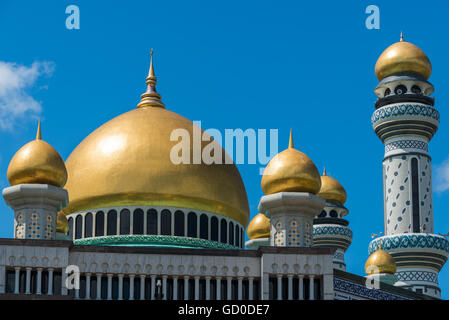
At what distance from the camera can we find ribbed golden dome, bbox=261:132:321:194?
97.9 feet

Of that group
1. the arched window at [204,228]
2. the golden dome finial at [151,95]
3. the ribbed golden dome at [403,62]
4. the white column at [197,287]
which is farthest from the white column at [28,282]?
the ribbed golden dome at [403,62]

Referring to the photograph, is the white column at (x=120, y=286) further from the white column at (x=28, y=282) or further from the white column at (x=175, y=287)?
the white column at (x=28, y=282)

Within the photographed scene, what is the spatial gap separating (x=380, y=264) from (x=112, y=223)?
401 inches

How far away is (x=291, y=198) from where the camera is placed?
29594 millimetres

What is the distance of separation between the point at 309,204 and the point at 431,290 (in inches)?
591

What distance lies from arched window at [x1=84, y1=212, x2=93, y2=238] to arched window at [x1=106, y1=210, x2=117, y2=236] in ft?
1.81

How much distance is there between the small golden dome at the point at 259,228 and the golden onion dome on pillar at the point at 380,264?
3.96m

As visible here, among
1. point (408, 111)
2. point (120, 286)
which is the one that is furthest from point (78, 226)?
point (408, 111)

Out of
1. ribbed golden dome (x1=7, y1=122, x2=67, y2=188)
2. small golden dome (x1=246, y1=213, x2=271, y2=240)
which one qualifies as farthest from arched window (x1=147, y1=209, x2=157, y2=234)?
small golden dome (x1=246, y1=213, x2=271, y2=240)

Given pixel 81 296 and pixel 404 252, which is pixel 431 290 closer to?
pixel 404 252

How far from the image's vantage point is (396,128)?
1732 inches

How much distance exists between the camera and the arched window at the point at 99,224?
32.9m

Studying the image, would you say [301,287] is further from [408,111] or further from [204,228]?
[408,111]
